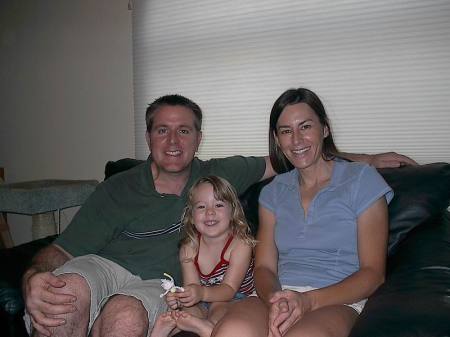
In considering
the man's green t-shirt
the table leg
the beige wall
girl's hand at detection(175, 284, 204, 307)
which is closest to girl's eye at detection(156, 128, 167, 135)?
the man's green t-shirt

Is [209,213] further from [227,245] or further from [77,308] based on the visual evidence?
[77,308]

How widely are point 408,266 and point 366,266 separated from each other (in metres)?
0.15

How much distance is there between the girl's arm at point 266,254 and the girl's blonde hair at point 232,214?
2.8 inches

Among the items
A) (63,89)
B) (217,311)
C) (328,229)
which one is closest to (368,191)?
(328,229)

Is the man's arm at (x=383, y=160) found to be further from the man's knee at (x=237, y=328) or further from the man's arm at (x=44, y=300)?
the man's arm at (x=44, y=300)

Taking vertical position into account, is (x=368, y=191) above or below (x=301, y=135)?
below

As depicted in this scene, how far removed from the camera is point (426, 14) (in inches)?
81.7

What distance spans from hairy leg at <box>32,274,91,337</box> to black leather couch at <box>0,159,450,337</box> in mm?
233

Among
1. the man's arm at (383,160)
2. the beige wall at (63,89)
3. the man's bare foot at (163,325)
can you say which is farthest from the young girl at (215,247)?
the beige wall at (63,89)

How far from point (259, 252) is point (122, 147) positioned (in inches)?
70.9

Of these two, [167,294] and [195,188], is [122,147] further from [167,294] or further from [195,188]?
[167,294]

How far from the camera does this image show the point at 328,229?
1.39 metres

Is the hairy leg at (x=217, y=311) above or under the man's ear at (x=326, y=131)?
under

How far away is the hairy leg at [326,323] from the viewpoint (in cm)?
107
